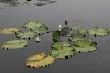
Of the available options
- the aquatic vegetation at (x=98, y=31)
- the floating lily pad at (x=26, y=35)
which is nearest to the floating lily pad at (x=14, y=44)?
the floating lily pad at (x=26, y=35)

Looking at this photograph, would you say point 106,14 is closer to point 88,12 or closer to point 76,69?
point 88,12

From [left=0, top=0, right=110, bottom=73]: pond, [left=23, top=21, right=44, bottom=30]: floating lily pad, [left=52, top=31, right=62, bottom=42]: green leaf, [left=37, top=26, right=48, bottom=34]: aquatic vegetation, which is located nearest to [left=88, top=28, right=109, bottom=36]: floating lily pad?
[left=0, top=0, right=110, bottom=73]: pond

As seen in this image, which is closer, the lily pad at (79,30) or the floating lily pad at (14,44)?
the floating lily pad at (14,44)

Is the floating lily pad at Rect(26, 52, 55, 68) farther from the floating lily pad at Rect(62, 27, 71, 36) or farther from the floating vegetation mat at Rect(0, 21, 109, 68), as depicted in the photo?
the floating lily pad at Rect(62, 27, 71, 36)

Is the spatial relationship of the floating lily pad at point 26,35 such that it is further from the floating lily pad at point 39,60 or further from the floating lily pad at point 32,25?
the floating lily pad at point 39,60

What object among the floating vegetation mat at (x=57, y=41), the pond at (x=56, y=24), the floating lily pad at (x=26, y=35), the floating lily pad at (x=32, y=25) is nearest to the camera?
the pond at (x=56, y=24)

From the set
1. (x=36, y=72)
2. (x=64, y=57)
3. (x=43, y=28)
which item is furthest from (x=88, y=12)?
(x=36, y=72)

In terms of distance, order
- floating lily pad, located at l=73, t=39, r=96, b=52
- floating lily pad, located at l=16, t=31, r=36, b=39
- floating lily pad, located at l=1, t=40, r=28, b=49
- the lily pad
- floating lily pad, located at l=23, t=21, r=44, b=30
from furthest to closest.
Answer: floating lily pad, located at l=23, t=21, r=44, b=30 < the lily pad < floating lily pad, located at l=16, t=31, r=36, b=39 < floating lily pad, located at l=1, t=40, r=28, b=49 < floating lily pad, located at l=73, t=39, r=96, b=52
